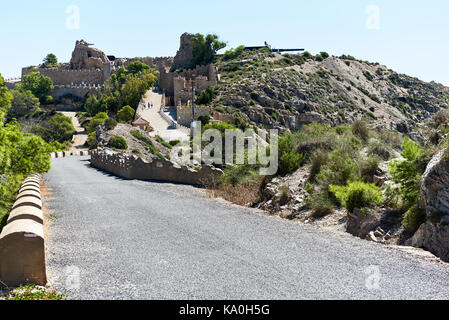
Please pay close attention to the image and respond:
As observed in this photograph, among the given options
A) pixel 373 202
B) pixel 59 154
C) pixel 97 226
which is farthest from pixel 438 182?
pixel 59 154

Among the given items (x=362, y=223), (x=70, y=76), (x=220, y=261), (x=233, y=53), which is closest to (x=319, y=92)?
(x=233, y=53)

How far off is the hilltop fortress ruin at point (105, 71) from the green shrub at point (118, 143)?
36632mm

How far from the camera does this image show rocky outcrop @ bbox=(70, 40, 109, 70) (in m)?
107

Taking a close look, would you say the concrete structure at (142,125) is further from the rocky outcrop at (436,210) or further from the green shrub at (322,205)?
the rocky outcrop at (436,210)

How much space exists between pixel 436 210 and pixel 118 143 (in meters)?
32.4

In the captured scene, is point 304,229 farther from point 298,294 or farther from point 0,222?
point 0,222

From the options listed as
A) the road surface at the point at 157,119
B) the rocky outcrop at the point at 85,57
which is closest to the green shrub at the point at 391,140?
the road surface at the point at 157,119

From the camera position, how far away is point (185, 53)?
10256 cm

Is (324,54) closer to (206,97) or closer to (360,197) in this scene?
(206,97)

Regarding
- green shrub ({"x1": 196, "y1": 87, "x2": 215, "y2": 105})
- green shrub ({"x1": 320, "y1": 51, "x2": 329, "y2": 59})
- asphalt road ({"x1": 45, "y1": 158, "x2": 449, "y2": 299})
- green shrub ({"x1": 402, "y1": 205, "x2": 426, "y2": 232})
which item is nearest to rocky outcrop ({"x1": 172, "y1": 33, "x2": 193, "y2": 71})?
green shrub ({"x1": 320, "y1": 51, "x2": 329, "y2": 59})

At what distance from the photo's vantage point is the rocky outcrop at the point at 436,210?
838 cm

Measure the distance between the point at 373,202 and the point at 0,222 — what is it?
8.74 metres

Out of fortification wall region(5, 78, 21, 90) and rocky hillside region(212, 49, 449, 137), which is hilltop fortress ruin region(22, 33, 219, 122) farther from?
rocky hillside region(212, 49, 449, 137)

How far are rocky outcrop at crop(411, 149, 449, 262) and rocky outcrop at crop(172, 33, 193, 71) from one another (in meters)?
95.2
